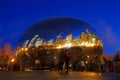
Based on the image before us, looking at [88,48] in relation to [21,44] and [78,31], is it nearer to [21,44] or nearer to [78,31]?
[78,31]

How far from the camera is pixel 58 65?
26047 mm

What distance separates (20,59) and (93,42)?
6738 millimetres

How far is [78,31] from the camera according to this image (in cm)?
3111

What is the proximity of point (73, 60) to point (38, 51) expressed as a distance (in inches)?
124

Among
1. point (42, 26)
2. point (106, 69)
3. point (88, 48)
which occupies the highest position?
point (42, 26)

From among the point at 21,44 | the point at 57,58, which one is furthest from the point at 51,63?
the point at 21,44

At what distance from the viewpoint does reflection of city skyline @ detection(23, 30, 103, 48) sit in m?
28.7

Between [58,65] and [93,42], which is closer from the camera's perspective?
[58,65]

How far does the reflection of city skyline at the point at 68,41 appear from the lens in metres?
28.7

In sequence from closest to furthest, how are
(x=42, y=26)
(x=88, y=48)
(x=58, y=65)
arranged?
(x=58, y=65) → (x=88, y=48) → (x=42, y=26)

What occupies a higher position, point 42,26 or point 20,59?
point 42,26

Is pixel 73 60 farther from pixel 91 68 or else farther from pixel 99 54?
pixel 99 54

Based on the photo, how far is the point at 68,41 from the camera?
28.7 metres

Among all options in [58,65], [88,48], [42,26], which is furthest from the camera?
[42,26]
